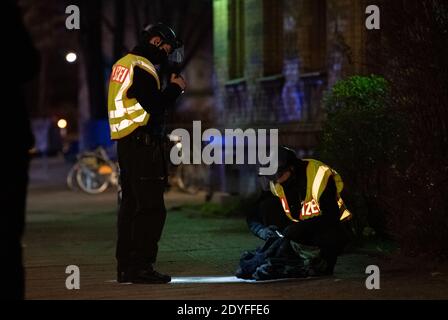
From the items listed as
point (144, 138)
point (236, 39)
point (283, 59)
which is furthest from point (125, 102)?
point (236, 39)

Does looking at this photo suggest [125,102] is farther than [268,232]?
No

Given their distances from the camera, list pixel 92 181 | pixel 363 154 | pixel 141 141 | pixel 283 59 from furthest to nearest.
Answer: pixel 92 181, pixel 283 59, pixel 363 154, pixel 141 141

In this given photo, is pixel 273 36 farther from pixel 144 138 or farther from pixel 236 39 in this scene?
pixel 144 138

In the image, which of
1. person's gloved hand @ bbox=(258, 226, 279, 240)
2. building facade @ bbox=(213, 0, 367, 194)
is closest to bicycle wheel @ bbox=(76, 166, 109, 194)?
building facade @ bbox=(213, 0, 367, 194)

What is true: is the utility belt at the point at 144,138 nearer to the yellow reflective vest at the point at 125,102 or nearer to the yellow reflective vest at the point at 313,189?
the yellow reflective vest at the point at 125,102

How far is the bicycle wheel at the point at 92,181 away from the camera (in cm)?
1972

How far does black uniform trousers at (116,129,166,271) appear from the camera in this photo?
7.69 metres

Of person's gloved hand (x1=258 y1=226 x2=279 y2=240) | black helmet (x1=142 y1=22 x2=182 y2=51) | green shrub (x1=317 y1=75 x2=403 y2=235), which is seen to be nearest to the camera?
black helmet (x1=142 y1=22 x2=182 y2=51)

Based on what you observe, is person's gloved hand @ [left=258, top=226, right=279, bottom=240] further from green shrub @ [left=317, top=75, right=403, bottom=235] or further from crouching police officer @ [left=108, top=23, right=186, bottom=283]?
green shrub @ [left=317, top=75, right=403, bottom=235]

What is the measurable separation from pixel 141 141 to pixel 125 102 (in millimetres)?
326

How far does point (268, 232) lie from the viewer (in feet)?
26.5

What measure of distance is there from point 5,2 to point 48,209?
11.2 m

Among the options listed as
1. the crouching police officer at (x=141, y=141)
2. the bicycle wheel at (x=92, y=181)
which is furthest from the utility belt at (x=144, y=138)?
the bicycle wheel at (x=92, y=181)
